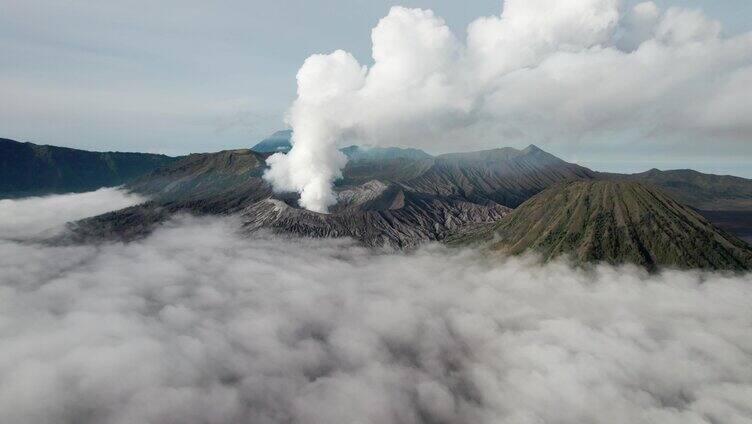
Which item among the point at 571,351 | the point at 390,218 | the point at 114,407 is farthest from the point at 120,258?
the point at 571,351

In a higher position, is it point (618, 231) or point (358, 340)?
point (618, 231)

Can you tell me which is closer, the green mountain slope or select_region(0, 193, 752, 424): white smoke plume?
select_region(0, 193, 752, 424): white smoke plume

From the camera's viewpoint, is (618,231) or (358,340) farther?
(618,231)

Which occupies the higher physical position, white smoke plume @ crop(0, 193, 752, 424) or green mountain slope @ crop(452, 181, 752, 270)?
green mountain slope @ crop(452, 181, 752, 270)

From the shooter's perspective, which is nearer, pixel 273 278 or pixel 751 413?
pixel 751 413

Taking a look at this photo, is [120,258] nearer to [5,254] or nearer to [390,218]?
[5,254]
